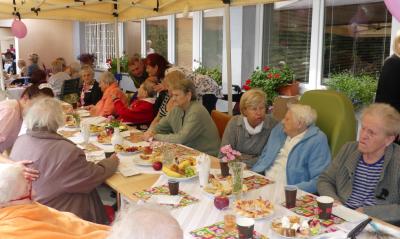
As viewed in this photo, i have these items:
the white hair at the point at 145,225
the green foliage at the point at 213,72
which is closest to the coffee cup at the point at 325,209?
the white hair at the point at 145,225

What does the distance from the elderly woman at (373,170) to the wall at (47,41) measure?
11.4 meters

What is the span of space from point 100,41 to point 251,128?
30.1 feet

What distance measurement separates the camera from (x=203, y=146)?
10.8ft

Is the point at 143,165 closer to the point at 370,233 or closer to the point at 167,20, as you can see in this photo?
the point at 370,233

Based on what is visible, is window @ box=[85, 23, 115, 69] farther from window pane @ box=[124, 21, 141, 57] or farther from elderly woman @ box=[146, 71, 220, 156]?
elderly woman @ box=[146, 71, 220, 156]

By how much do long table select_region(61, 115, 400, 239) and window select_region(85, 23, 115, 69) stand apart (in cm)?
883

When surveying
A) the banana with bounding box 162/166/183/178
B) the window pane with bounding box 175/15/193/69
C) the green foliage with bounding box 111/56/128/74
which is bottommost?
the banana with bounding box 162/166/183/178

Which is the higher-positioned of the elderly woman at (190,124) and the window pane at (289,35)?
the window pane at (289,35)

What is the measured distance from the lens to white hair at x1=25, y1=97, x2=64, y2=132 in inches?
88.5

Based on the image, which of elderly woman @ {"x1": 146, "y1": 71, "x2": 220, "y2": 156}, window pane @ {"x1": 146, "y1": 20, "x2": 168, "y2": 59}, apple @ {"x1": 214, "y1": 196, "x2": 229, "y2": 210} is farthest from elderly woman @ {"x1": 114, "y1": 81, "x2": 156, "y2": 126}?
window pane @ {"x1": 146, "y1": 20, "x2": 168, "y2": 59}

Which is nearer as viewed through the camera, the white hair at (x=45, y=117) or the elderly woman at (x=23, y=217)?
the elderly woman at (x=23, y=217)

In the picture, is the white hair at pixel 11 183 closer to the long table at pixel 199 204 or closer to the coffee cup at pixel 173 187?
the long table at pixel 199 204

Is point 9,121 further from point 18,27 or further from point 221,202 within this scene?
point 18,27

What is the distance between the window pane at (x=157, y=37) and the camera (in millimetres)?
8461
